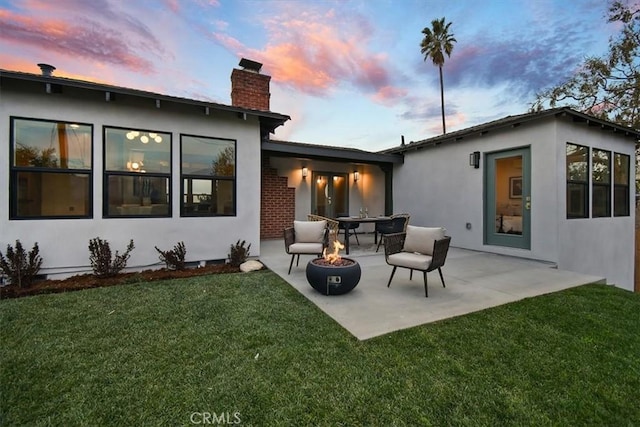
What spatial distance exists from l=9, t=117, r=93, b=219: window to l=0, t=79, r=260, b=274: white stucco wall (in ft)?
0.33

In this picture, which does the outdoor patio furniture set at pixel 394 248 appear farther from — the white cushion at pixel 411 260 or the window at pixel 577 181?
the window at pixel 577 181

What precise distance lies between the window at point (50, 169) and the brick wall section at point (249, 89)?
371 cm

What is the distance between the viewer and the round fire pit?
387 centimetres

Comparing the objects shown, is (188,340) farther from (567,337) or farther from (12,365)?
(567,337)

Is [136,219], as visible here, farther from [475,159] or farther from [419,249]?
[475,159]

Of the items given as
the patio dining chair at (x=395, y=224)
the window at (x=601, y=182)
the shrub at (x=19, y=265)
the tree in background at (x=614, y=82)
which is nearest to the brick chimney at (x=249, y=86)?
the patio dining chair at (x=395, y=224)

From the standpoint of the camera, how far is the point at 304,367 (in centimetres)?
230

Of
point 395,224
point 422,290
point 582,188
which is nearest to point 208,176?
point 422,290

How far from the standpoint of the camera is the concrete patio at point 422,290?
3.26 metres

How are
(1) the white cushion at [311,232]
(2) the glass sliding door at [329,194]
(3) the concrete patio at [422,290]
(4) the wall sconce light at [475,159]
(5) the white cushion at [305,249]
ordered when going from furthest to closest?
(2) the glass sliding door at [329,194], (4) the wall sconce light at [475,159], (1) the white cushion at [311,232], (5) the white cushion at [305,249], (3) the concrete patio at [422,290]

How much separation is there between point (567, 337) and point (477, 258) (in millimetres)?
3862

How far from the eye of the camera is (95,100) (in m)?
5.04

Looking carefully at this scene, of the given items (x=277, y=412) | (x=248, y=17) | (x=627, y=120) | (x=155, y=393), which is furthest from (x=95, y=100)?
(x=627, y=120)

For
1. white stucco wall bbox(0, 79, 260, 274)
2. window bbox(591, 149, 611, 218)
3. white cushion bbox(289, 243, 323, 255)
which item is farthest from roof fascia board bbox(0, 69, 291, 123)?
window bbox(591, 149, 611, 218)
